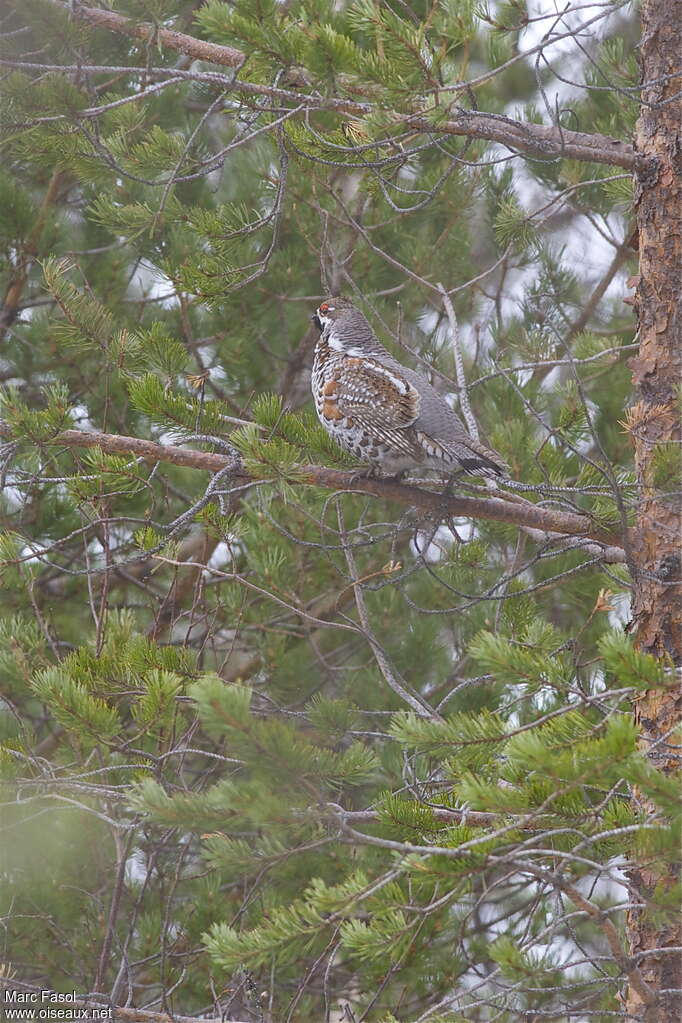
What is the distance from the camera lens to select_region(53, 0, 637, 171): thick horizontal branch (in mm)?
3332

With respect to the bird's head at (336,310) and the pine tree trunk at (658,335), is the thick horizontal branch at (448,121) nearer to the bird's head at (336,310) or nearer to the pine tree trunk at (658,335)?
the pine tree trunk at (658,335)

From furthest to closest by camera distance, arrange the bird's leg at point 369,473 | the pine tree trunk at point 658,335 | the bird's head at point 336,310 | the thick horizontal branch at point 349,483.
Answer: the bird's head at point 336,310 < the bird's leg at point 369,473 < the thick horizontal branch at point 349,483 < the pine tree trunk at point 658,335

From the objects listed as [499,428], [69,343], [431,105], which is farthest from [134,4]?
[499,428]

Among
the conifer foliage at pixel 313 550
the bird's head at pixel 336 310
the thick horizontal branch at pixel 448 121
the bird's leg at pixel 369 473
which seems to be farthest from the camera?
the bird's head at pixel 336 310

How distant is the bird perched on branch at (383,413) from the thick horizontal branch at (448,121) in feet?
3.75

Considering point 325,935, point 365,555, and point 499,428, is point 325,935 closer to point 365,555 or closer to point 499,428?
point 365,555

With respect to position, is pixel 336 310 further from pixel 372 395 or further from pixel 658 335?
pixel 658 335

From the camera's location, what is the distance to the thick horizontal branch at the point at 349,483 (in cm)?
371

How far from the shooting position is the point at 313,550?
5.73 meters

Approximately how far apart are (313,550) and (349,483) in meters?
1.82

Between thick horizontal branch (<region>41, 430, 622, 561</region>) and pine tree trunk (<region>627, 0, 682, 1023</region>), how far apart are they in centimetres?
22

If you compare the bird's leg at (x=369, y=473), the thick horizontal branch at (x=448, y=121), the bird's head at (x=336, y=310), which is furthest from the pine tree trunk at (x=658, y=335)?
the bird's head at (x=336, y=310)

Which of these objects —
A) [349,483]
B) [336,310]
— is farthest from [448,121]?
[336,310]

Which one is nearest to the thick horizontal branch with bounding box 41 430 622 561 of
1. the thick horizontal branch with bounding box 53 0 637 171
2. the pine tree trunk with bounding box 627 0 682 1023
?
the pine tree trunk with bounding box 627 0 682 1023
